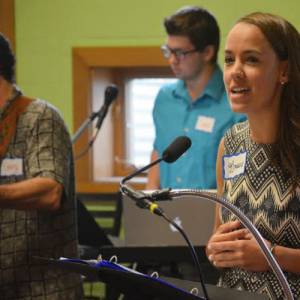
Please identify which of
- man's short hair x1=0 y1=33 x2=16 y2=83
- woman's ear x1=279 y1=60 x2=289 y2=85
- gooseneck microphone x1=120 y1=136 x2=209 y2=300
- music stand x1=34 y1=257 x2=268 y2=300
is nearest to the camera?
music stand x1=34 y1=257 x2=268 y2=300

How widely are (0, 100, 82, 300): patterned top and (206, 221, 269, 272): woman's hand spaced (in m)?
0.70

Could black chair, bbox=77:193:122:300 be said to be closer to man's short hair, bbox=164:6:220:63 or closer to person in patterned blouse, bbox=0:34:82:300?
person in patterned blouse, bbox=0:34:82:300

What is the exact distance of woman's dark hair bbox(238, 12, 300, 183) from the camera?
5.21ft

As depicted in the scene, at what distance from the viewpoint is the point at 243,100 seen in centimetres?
157

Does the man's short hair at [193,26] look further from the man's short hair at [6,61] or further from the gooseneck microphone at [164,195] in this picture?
the gooseneck microphone at [164,195]

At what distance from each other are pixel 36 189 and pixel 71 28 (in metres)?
2.24

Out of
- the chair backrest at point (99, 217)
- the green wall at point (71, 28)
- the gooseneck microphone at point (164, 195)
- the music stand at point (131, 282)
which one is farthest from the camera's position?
the green wall at point (71, 28)

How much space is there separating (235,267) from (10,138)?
33.8 inches

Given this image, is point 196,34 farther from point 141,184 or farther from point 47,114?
point 141,184

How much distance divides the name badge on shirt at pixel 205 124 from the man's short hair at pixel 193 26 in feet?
0.94

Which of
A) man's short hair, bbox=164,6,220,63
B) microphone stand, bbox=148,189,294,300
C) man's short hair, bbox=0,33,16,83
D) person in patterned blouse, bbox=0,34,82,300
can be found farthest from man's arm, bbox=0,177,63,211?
man's short hair, bbox=164,6,220,63

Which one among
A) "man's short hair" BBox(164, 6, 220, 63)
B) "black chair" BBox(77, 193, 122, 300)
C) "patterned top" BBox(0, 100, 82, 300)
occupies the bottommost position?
"black chair" BBox(77, 193, 122, 300)

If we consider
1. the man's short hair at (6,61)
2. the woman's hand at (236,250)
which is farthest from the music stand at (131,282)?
the man's short hair at (6,61)

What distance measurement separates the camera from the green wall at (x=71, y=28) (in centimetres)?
393
